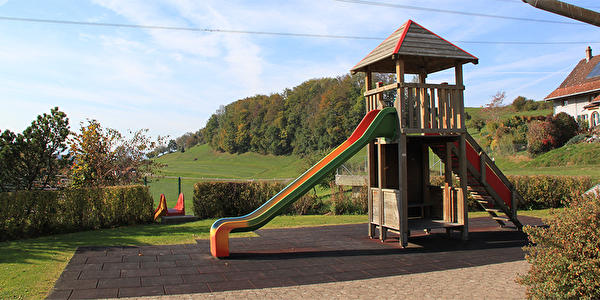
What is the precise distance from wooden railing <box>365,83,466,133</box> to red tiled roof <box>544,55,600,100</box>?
107 ft

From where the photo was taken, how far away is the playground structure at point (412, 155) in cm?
758

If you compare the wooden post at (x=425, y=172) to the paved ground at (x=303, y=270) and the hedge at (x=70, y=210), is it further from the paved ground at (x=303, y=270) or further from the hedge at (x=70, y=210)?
the hedge at (x=70, y=210)

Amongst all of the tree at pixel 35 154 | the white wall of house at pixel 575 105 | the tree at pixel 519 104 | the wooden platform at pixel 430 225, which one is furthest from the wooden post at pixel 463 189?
the tree at pixel 519 104

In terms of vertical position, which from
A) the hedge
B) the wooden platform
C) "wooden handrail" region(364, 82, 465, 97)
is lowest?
the wooden platform

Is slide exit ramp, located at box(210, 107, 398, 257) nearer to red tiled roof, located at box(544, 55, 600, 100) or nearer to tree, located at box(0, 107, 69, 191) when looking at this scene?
tree, located at box(0, 107, 69, 191)

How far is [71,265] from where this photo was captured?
6016 mm

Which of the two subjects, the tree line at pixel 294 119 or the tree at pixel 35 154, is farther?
the tree line at pixel 294 119

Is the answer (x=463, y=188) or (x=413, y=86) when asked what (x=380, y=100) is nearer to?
(x=413, y=86)

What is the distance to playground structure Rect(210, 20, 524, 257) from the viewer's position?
7578mm

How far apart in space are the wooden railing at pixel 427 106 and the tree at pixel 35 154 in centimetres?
789

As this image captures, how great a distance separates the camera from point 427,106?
835 cm

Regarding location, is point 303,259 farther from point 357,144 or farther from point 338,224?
point 338,224

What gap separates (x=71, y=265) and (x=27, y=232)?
3.55 m

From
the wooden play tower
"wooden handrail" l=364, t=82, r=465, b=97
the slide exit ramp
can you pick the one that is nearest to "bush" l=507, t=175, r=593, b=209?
the wooden play tower
